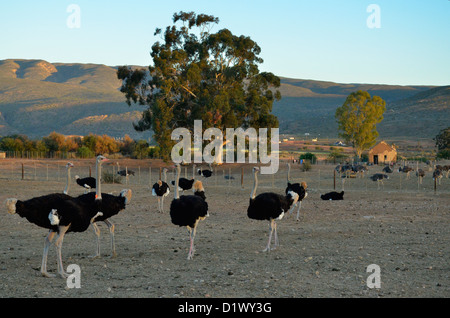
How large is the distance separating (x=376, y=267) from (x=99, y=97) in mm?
137727

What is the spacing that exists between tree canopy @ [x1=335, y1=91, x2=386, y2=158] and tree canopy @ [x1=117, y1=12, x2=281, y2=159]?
47.5 ft

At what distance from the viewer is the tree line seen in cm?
5356

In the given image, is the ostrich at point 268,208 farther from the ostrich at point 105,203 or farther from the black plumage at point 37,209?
the black plumage at point 37,209

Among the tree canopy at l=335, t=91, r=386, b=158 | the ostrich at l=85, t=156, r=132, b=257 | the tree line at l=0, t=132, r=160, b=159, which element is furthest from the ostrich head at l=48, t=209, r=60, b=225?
the tree canopy at l=335, t=91, r=386, b=158

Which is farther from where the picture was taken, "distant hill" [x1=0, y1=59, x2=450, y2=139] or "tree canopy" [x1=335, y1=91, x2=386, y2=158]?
"distant hill" [x1=0, y1=59, x2=450, y2=139]

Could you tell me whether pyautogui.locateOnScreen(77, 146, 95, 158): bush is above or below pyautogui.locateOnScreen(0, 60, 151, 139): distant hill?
below

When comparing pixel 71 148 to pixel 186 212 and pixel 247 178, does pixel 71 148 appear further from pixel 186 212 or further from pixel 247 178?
pixel 186 212

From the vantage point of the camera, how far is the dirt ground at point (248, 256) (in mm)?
8625

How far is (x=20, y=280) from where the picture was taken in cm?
917

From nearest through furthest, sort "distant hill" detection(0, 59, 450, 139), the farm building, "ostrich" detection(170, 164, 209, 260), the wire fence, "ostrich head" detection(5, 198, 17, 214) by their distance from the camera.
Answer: "ostrich head" detection(5, 198, 17, 214) < "ostrich" detection(170, 164, 209, 260) < the wire fence < the farm building < "distant hill" detection(0, 59, 450, 139)

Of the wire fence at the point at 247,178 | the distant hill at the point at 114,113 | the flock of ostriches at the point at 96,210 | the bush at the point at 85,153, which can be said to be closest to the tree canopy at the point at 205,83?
the wire fence at the point at 247,178

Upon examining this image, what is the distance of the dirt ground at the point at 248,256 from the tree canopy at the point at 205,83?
19.8 m

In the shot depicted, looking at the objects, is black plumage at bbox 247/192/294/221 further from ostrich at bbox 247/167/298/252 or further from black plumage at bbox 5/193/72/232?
black plumage at bbox 5/193/72/232
